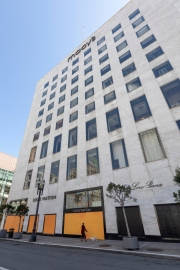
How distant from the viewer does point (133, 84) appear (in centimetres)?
1978

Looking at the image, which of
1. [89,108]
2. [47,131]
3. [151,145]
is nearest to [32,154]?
[47,131]

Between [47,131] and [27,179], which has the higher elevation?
[47,131]

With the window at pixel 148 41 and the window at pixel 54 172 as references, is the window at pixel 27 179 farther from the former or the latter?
the window at pixel 148 41

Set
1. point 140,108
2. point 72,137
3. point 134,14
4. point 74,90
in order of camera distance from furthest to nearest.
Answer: point 74,90 → point 134,14 → point 72,137 → point 140,108

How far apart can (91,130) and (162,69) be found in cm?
1194

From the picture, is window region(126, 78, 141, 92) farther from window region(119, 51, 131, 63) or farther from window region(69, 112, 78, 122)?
window region(69, 112, 78, 122)

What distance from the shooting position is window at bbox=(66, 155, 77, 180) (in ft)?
63.2

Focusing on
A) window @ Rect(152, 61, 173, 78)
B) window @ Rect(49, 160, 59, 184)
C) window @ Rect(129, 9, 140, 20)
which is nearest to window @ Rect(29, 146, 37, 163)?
window @ Rect(49, 160, 59, 184)

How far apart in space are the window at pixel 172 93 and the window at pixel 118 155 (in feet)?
22.0

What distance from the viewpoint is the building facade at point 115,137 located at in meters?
13.4

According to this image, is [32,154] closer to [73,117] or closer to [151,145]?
[73,117]

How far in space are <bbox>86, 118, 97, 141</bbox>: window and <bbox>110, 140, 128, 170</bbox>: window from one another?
362cm

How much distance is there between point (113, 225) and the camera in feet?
45.8

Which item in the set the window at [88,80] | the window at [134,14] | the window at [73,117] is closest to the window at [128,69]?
the window at [88,80]
